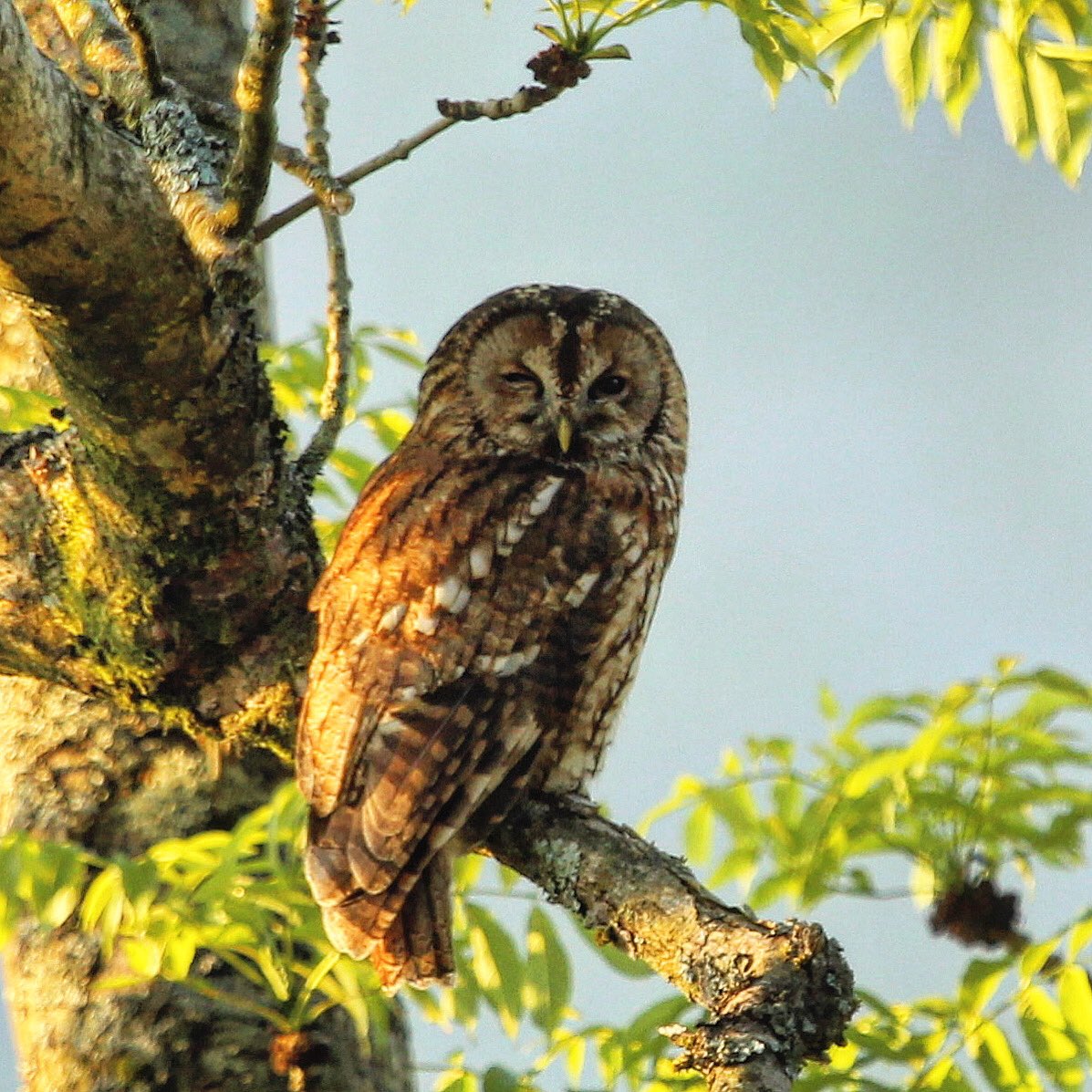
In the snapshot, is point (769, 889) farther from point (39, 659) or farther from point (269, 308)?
point (269, 308)

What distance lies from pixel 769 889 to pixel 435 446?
1060 mm

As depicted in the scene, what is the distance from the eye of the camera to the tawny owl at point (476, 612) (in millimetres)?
2684

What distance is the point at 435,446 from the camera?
3.18 meters

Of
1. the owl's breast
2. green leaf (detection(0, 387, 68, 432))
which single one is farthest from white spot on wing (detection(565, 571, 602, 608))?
green leaf (detection(0, 387, 68, 432))

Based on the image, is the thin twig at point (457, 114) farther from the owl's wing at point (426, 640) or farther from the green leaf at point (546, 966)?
the green leaf at point (546, 966)

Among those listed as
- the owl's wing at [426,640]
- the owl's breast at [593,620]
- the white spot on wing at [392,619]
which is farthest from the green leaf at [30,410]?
the owl's breast at [593,620]

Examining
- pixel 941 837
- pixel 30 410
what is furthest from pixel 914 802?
pixel 30 410

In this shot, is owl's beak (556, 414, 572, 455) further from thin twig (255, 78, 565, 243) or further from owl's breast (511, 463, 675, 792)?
thin twig (255, 78, 565, 243)

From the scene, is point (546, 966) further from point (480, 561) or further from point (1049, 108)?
point (1049, 108)

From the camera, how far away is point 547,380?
3.18 metres

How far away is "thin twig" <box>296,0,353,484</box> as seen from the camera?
2.47m

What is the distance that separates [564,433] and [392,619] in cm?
53

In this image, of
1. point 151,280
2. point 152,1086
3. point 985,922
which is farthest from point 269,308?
point 985,922

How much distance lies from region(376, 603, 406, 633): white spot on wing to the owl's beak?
468mm
